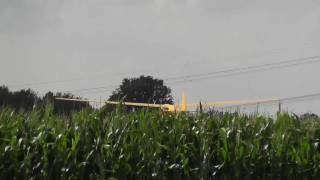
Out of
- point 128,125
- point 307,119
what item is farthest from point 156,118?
point 307,119

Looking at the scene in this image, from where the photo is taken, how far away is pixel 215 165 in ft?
22.9

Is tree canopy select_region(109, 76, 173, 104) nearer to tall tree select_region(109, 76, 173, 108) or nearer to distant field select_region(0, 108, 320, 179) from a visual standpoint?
tall tree select_region(109, 76, 173, 108)

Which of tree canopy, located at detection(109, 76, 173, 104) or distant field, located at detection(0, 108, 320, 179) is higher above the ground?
tree canopy, located at detection(109, 76, 173, 104)

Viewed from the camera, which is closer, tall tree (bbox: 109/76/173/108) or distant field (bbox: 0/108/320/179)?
distant field (bbox: 0/108/320/179)

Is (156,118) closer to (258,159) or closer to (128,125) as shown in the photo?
(128,125)

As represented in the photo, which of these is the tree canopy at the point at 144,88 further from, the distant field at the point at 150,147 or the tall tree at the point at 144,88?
the distant field at the point at 150,147

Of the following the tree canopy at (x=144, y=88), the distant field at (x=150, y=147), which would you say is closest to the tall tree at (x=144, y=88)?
the tree canopy at (x=144, y=88)

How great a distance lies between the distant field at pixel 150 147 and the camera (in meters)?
6.55

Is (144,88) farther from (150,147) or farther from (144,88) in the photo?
(150,147)

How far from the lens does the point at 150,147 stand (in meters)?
6.77

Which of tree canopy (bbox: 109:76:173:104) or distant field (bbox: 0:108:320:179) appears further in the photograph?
tree canopy (bbox: 109:76:173:104)

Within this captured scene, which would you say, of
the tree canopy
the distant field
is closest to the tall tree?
the tree canopy

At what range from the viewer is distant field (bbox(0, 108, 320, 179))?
6555mm

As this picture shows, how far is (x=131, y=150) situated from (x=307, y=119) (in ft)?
9.47
